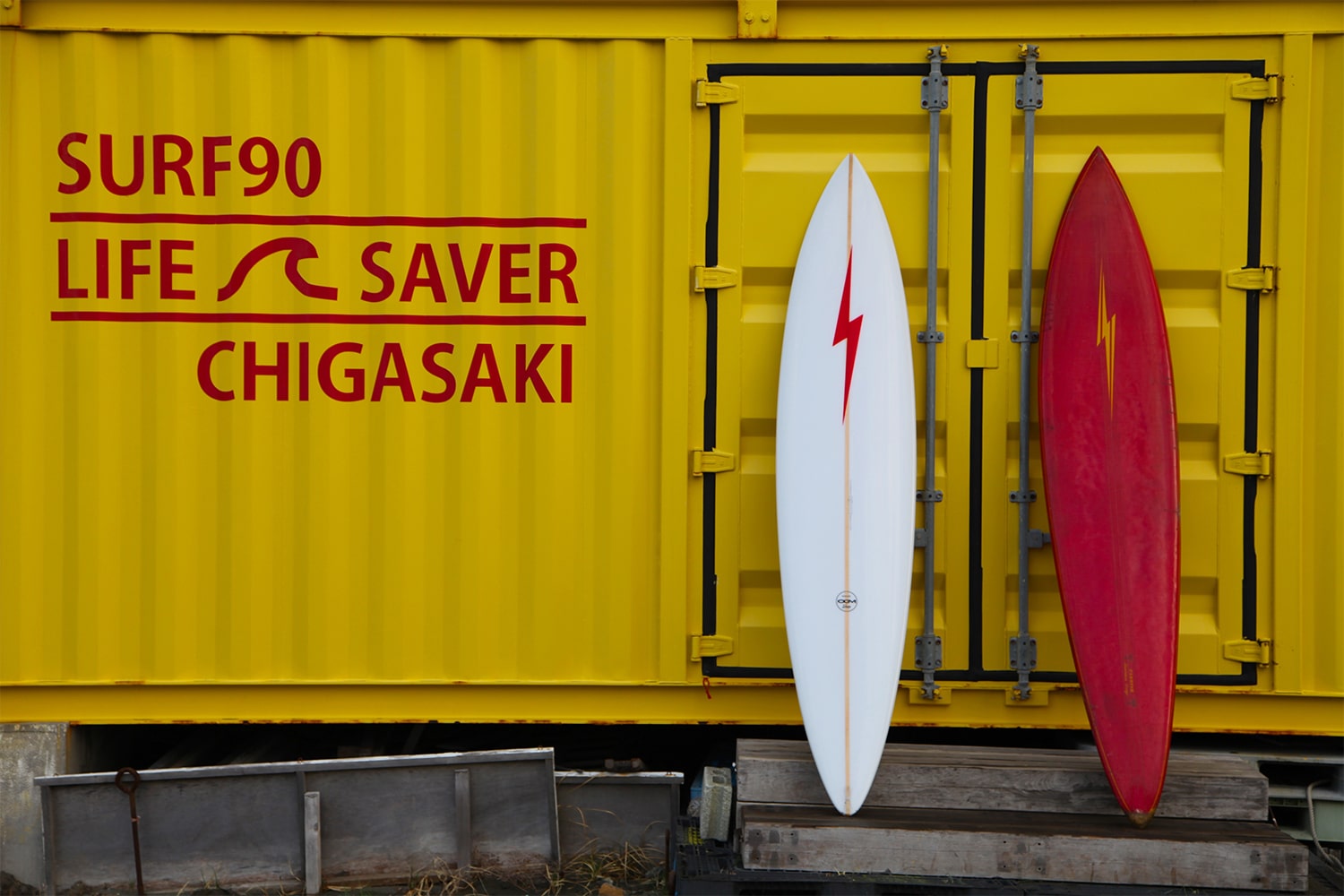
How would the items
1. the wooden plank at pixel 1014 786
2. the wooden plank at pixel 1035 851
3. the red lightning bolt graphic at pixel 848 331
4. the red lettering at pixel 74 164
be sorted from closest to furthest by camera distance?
the wooden plank at pixel 1035 851
the wooden plank at pixel 1014 786
the red lightning bolt graphic at pixel 848 331
the red lettering at pixel 74 164

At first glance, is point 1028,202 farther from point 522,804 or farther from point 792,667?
point 522,804

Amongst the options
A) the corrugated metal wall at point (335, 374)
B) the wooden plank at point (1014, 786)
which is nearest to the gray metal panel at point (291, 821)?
the corrugated metal wall at point (335, 374)

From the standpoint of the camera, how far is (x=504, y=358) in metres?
3.21

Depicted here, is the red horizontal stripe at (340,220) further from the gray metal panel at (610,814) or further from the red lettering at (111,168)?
the gray metal panel at (610,814)

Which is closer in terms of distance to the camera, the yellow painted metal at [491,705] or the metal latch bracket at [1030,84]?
the metal latch bracket at [1030,84]

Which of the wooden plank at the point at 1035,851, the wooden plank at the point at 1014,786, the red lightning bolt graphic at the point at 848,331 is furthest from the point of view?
the red lightning bolt graphic at the point at 848,331

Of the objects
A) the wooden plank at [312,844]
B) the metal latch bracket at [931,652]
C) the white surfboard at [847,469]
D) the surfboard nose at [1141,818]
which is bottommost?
the wooden plank at [312,844]

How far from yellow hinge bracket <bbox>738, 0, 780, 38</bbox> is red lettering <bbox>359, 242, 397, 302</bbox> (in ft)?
4.48

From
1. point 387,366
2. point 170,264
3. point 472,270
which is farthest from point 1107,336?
point 170,264

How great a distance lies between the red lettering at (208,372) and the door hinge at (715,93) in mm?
1755

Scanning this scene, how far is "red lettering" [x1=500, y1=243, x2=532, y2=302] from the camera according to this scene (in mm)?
3195

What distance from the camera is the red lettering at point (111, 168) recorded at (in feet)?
10.4

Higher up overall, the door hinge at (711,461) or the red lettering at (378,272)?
the red lettering at (378,272)

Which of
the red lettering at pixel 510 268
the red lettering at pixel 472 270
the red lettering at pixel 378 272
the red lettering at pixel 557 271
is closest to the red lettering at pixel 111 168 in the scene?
the red lettering at pixel 378 272
